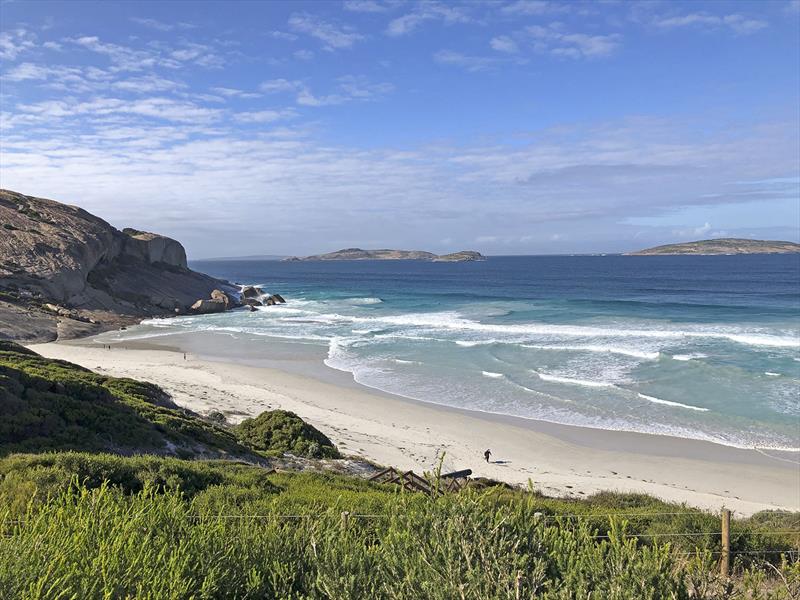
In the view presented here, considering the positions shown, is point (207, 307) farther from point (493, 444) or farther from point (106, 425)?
point (106, 425)

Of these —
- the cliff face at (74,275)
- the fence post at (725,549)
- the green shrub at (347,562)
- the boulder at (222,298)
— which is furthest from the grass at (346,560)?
the boulder at (222,298)

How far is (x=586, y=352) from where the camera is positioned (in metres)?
34.6

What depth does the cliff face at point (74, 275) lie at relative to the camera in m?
43.4

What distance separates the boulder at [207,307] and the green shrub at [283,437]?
44004 millimetres

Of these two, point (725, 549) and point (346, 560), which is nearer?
point (346, 560)

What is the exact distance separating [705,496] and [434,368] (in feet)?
57.8

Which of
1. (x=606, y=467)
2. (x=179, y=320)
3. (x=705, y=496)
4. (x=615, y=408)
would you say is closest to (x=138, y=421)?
(x=606, y=467)

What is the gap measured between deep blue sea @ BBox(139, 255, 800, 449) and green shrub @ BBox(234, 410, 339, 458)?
30.4 ft

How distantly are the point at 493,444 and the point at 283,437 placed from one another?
26.2 feet

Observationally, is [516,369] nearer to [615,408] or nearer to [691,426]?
[615,408]

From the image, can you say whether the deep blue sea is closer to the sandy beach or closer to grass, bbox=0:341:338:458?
the sandy beach

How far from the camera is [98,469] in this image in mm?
8922

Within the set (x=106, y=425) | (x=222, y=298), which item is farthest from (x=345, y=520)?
(x=222, y=298)

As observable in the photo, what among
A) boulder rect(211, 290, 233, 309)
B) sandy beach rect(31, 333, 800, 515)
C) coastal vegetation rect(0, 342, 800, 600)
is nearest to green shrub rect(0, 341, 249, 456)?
coastal vegetation rect(0, 342, 800, 600)
